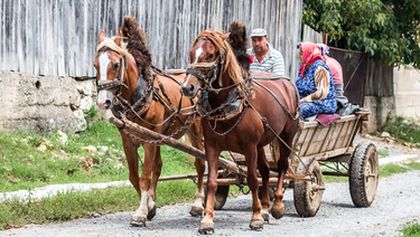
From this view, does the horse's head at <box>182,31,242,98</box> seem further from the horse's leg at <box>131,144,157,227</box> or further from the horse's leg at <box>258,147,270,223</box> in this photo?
the horse's leg at <box>258,147,270,223</box>

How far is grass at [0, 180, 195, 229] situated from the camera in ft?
36.1

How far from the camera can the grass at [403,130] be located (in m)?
25.6

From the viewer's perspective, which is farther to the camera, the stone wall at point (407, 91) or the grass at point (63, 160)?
the stone wall at point (407, 91)

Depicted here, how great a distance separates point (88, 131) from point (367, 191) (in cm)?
556

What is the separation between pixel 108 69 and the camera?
10.5 metres

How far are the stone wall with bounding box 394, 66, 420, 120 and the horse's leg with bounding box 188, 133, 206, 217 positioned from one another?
1595 centimetres

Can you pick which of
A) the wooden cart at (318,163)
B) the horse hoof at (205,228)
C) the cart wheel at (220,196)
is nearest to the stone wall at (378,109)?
the wooden cart at (318,163)

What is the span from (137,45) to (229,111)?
139cm

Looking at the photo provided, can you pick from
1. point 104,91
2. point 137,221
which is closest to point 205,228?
point 137,221

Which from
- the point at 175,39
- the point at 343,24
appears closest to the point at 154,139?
the point at 175,39

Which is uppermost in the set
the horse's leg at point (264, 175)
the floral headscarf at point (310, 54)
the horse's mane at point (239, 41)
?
the horse's mane at point (239, 41)

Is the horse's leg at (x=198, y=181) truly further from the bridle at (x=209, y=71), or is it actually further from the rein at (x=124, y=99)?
the bridle at (x=209, y=71)

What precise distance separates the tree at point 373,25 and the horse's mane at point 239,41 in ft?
39.9

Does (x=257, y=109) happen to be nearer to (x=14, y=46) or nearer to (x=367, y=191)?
(x=367, y=191)
